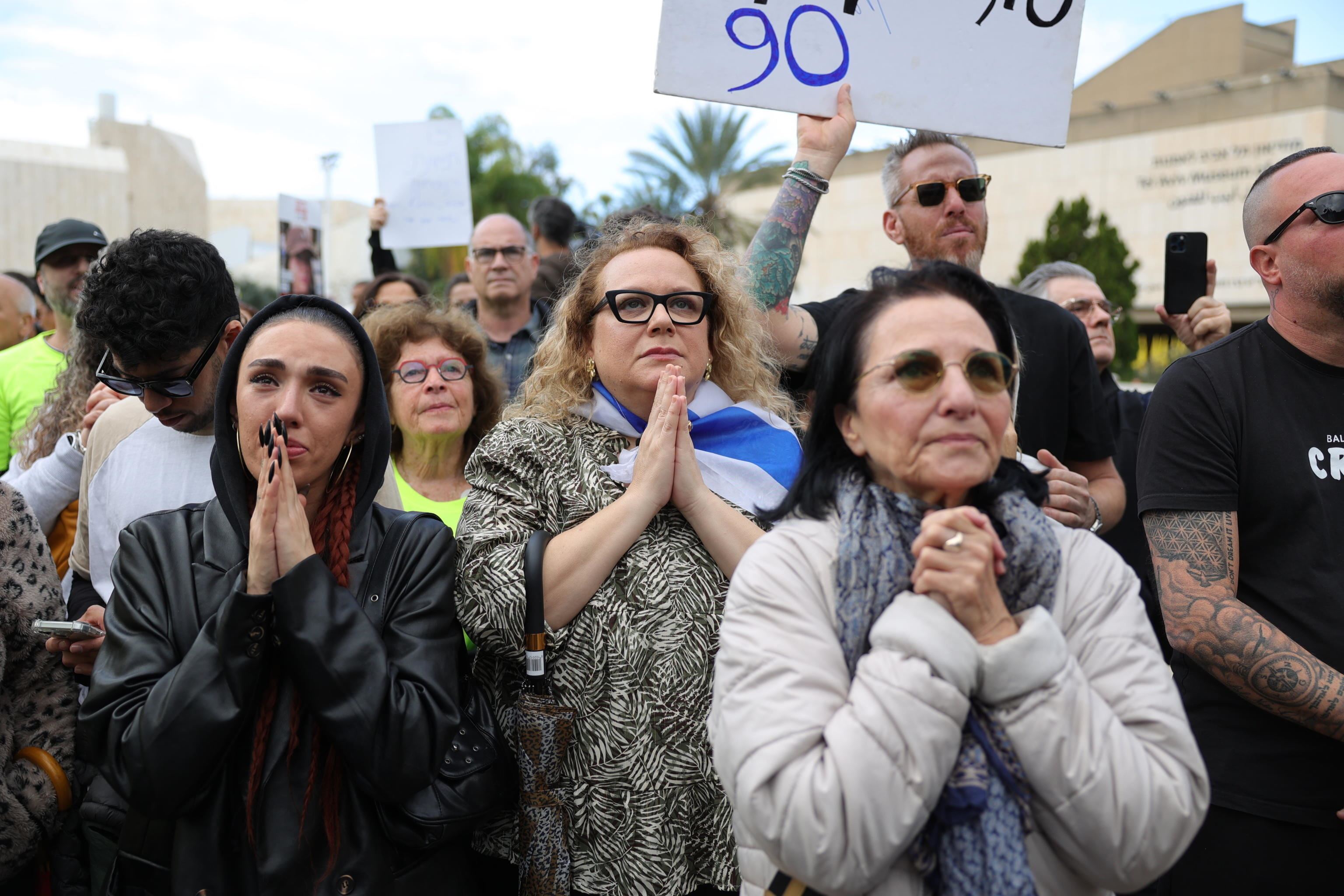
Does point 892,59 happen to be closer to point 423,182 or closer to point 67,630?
point 67,630

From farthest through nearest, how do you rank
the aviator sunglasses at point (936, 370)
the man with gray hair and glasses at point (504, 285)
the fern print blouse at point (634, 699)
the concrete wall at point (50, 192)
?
the concrete wall at point (50, 192), the man with gray hair and glasses at point (504, 285), the fern print blouse at point (634, 699), the aviator sunglasses at point (936, 370)

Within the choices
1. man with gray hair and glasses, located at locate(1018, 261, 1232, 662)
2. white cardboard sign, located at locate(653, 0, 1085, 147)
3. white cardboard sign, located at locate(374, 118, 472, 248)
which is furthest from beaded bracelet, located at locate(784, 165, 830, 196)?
white cardboard sign, located at locate(374, 118, 472, 248)

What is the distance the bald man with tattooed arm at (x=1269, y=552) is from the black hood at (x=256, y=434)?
2.01 m

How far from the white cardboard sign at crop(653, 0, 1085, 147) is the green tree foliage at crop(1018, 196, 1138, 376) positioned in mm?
24035

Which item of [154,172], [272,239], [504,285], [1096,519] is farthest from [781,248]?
[272,239]

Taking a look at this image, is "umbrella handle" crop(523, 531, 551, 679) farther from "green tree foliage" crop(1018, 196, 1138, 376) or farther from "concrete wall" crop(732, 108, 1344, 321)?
"concrete wall" crop(732, 108, 1344, 321)

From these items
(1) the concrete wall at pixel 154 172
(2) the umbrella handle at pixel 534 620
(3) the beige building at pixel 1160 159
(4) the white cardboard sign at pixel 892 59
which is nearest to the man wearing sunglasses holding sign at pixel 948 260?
(4) the white cardboard sign at pixel 892 59

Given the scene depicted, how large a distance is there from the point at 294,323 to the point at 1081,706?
1.94 m

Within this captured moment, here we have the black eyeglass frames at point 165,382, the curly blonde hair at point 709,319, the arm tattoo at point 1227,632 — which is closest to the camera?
the arm tattoo at point 1227,632

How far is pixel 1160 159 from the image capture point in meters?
35.3

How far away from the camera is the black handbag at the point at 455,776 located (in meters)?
2.27

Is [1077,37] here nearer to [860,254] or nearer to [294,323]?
[294,323]

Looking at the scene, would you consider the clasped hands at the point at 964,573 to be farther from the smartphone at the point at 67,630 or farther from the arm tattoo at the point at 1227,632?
the smartphone at the point at 67,630

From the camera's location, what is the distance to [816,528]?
6.30 feet
